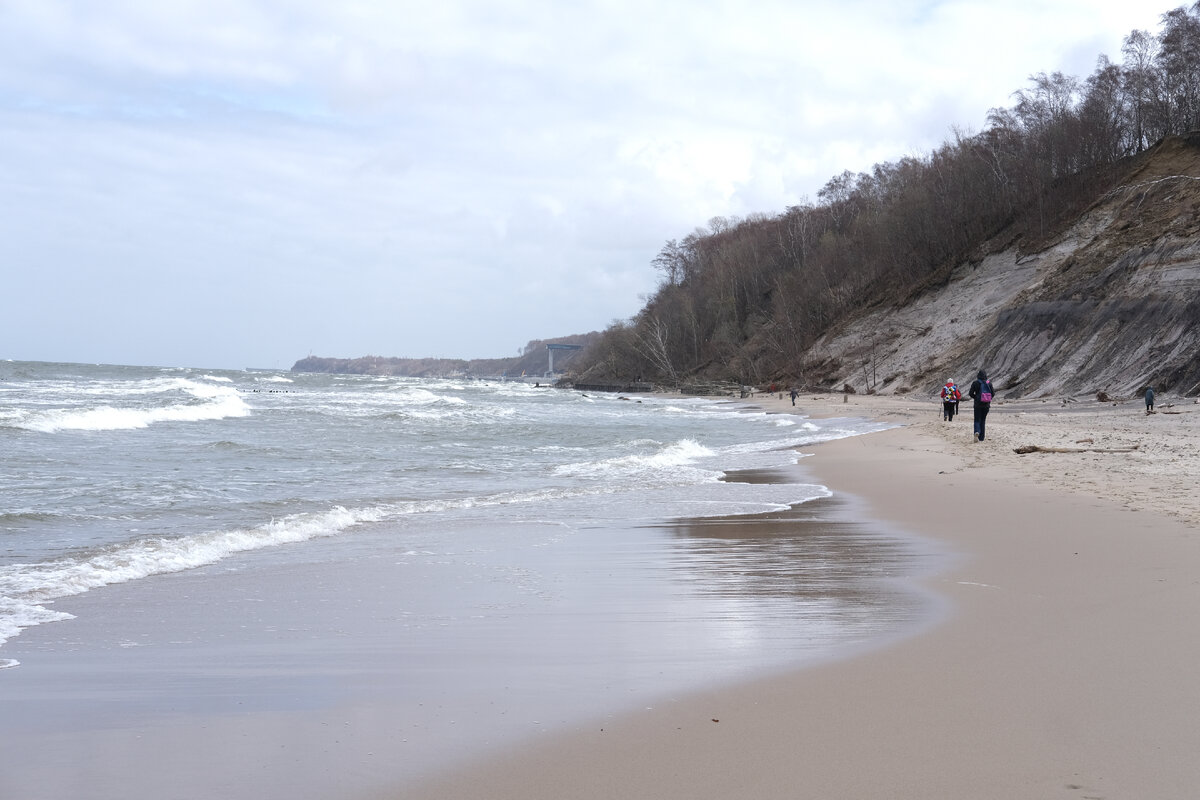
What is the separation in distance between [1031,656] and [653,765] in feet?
7.54

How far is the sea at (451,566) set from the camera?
4.96 metres

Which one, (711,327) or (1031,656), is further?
(711,327)

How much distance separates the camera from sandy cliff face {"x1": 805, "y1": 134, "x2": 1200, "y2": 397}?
106ft

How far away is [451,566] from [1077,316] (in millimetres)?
37157

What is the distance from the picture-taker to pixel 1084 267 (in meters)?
42.1

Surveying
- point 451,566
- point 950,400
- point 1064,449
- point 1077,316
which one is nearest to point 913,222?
point 1077,316

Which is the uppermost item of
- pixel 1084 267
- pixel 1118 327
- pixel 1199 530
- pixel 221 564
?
pixel 1084 267

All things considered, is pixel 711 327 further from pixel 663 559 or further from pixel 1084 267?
pixel 663 559

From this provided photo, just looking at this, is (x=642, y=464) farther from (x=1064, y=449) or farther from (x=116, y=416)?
(x=116, y=416)

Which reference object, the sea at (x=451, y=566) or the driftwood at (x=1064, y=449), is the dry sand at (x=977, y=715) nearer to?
the sea at (x=451, y=566)

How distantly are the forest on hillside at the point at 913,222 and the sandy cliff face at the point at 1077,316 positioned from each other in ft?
9.30

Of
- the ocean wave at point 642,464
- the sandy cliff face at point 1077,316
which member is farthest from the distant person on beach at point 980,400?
the sandy cliff face at point 1077,316

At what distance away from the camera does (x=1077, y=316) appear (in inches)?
1496

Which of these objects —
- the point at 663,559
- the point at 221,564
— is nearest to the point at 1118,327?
the point at 663,559
